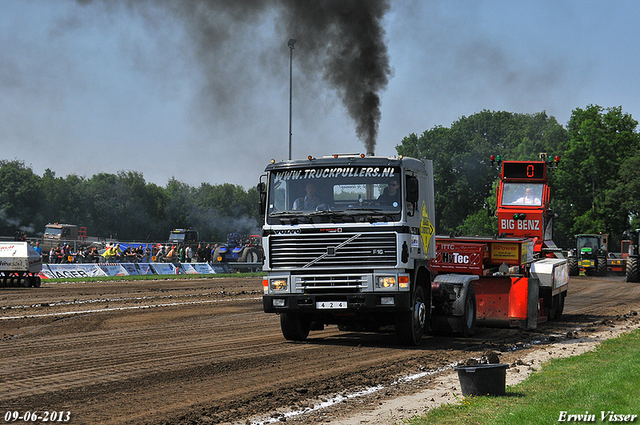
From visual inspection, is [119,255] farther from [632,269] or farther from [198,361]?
[198,361]

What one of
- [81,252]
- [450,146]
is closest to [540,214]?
[81,252]

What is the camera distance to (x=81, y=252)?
41.9m

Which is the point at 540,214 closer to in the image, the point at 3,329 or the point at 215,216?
the point at 3,329

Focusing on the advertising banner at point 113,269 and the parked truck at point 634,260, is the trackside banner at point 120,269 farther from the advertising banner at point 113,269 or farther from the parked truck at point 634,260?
the parked truck at point 634,260

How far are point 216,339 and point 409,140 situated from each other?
8225cm

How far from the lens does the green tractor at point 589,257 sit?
137 ft

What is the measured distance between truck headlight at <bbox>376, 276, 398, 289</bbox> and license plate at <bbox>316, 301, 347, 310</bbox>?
0.62 m

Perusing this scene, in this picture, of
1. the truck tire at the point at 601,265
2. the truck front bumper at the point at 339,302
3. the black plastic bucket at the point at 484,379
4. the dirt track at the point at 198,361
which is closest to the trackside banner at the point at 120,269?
the dirt track at the point at 198,361

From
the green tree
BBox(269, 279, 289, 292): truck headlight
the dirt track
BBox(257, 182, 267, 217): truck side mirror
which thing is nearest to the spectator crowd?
the dirt track

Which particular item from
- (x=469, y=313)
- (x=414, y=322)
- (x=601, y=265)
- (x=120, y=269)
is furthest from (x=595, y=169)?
(x=414, y=322)

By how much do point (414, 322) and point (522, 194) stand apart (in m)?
12.0

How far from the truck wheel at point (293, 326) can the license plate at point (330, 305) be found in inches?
44.0

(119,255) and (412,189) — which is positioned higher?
(412,189)

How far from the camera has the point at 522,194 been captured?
22.3 meters
